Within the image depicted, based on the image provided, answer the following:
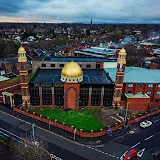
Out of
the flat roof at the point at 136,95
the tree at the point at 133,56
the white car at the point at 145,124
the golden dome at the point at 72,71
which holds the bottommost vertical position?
the white car at the point at 145,124

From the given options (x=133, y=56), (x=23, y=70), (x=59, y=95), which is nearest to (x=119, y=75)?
(x=59, y=95)

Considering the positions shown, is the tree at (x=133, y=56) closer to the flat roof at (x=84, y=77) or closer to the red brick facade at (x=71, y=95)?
Result: the flat roof at (x=84, y=77)

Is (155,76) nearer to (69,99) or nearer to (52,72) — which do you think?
(69,99)

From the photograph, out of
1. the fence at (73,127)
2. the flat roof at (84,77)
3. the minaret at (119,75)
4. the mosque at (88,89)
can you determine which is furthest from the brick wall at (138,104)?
the flat roof at (84,77)

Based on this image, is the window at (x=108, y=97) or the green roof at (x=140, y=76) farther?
the green roof at (x=140, y=76)

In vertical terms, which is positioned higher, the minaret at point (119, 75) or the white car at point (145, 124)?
the minaret at point (119, 75)

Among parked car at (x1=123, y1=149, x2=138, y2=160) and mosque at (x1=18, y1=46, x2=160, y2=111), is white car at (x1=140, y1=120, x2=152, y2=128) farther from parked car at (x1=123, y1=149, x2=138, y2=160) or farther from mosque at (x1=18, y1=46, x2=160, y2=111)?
parked car at (x1=123, y1=149, x2=138, y2=160)

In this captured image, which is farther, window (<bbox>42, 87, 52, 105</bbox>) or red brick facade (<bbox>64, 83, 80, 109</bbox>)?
window (<bbox>42, 87, 52, 105</bbox>)

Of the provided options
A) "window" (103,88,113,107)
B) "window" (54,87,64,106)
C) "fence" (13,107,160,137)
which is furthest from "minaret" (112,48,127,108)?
"window" (54,87,64,106)
